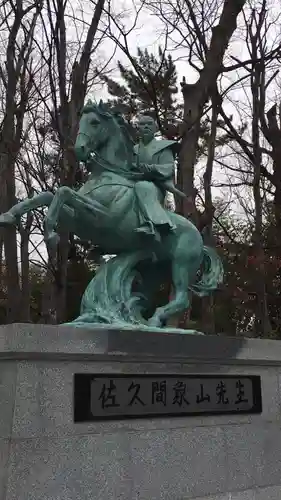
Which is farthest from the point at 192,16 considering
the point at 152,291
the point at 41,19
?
the point at 152,291

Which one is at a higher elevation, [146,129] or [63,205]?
[146,129]

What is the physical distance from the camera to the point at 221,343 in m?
4.37

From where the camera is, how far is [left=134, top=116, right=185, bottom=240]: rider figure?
449 centimetres

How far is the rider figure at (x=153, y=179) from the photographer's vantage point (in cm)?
449

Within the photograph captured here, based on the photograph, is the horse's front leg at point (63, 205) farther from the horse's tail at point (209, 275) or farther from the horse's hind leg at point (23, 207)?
the horse's tail at point (209, 275)

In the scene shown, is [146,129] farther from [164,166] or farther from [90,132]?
[90,132]

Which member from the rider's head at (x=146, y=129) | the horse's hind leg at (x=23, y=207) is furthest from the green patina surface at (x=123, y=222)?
the rider's head at (x=146, y=129)

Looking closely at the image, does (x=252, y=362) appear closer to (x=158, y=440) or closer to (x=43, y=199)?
(x=158, y=440)

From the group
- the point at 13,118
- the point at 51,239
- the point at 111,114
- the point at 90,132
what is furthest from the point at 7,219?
the point at 13,118

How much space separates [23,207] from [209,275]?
5.96 ft

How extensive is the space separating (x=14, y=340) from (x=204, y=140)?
10356mm

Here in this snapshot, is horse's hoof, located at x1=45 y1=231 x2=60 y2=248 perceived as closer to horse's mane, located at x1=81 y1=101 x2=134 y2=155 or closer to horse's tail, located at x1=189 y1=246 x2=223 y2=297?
horse's mane, located at x1=81 y1=101 x2=134 y2=155

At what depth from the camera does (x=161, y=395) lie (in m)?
3.97

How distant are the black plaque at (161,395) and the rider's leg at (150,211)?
1129 mm
